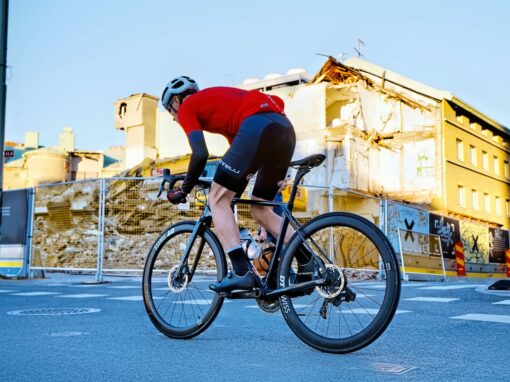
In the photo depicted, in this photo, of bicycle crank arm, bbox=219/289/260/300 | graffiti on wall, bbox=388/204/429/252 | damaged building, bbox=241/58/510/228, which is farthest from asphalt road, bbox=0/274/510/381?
damaged building, bbox=241/58/510/228

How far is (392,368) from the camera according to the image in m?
3.05

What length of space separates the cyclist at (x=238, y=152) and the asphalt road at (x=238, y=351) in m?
0.59

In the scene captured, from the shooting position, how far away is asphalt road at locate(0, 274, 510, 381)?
115 inches

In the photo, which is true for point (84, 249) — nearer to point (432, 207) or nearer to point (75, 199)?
point (75, 199)

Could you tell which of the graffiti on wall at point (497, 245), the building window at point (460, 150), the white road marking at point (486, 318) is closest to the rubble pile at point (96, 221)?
the white road marking at point (486, 318)

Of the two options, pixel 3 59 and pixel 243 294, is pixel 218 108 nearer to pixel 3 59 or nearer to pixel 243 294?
pixel 243 294

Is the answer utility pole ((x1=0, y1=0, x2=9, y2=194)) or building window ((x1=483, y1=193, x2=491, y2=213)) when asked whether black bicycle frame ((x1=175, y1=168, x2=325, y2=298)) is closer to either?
utility pole ((x1=0, y1=0, x2=9, y2=194))

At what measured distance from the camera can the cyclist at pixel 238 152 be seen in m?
3.81

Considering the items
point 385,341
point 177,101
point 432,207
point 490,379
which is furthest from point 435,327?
point 432,207

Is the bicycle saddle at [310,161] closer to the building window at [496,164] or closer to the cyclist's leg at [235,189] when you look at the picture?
the cyclist's leg at [235,189]

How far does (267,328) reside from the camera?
4664 millimetres

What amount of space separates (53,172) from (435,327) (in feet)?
160

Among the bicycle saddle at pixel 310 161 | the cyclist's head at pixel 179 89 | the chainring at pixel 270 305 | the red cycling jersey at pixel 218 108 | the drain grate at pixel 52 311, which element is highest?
the cyclist's head at pixel 179 89

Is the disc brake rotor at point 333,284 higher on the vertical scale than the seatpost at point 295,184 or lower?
lower
